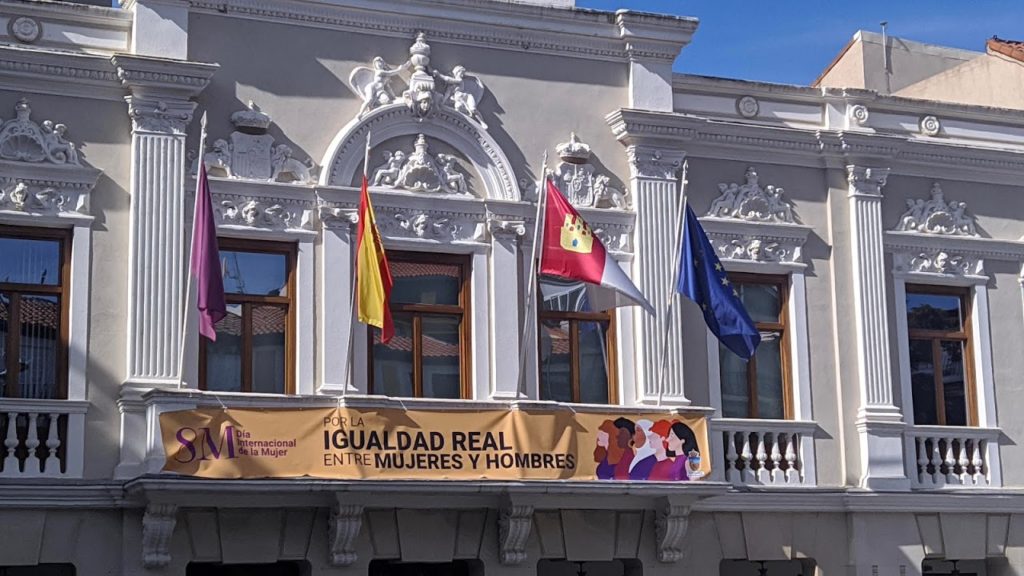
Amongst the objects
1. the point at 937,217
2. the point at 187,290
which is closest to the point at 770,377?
the point at 937,217

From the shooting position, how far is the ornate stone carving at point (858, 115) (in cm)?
2266

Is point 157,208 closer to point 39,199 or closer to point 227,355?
point 39,199

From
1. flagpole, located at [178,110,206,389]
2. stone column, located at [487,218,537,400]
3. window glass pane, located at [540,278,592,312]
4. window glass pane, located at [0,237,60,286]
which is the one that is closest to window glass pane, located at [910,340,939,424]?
window glass pane, located at [540,278,592,312]

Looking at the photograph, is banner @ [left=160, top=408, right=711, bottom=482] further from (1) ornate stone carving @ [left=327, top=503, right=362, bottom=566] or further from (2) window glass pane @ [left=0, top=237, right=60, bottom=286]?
(2) window glass pane @ [left=0, top=237, right=60, bottom=286]

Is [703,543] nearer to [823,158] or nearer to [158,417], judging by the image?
[823,158]

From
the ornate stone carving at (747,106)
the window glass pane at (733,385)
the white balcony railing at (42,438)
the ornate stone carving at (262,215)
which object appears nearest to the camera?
the white balcony railing at (42,438)

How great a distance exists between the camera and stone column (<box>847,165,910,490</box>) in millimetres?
21594

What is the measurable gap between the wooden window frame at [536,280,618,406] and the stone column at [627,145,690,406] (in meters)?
0.33

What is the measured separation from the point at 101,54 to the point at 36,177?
5.26 feet

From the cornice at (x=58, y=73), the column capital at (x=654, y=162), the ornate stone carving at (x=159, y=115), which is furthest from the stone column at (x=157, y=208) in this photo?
the column capital at (x=654, y=162)

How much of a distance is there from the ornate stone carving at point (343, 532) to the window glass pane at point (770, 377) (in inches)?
232

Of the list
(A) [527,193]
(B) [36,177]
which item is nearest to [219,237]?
(B) [36,177]

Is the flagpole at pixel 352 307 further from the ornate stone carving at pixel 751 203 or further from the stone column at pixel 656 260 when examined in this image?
the ornate stone carving at pixel 751 203

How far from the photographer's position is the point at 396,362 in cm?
1980
